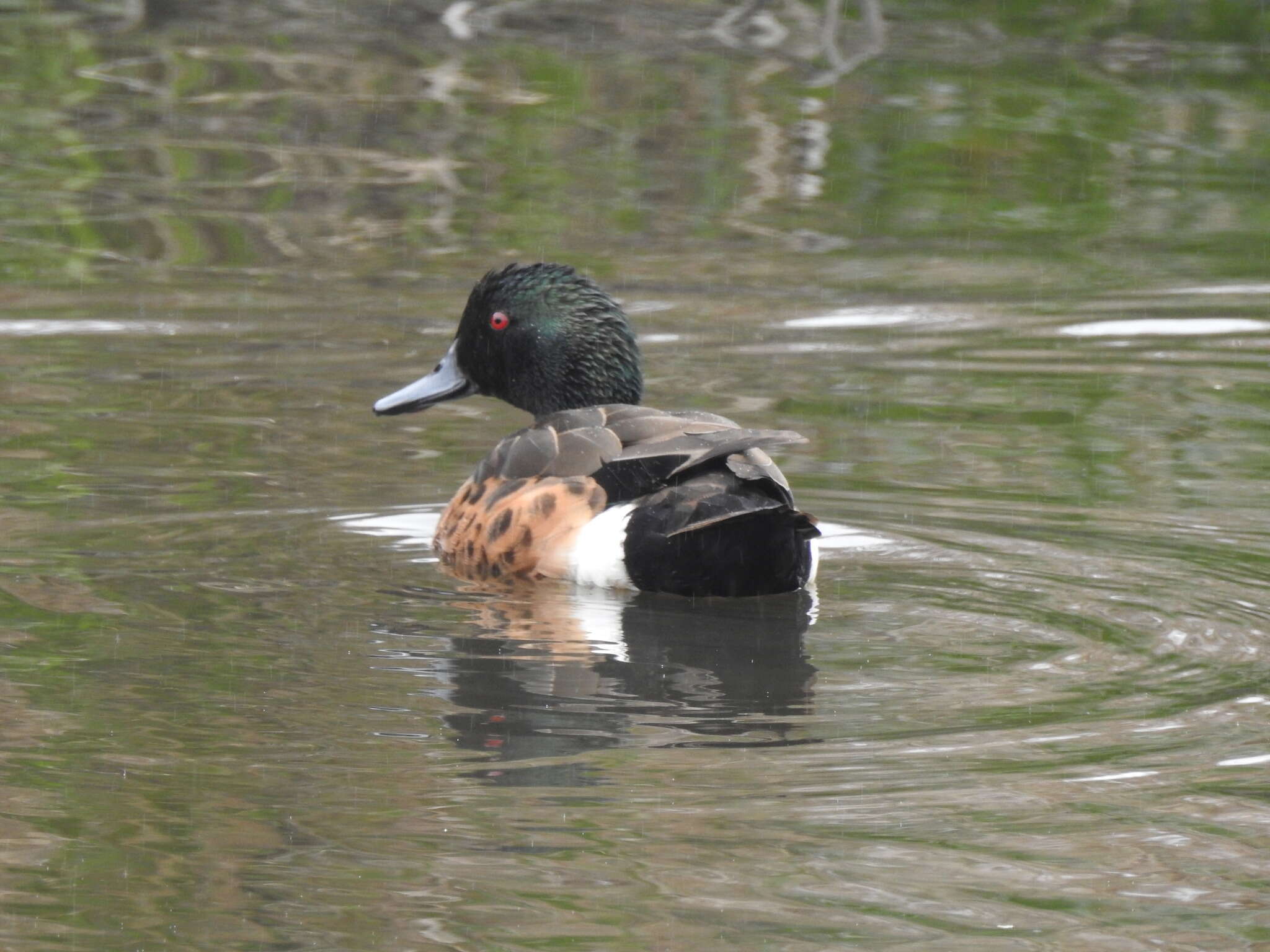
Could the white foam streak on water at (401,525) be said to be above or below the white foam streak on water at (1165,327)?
below

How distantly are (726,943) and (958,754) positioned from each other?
131 cm

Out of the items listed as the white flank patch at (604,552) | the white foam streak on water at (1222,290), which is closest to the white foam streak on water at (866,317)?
the white foam streak on water at (1222,290)

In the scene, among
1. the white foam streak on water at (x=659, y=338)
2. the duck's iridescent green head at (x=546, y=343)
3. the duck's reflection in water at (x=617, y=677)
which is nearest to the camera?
the duck's reflection in water at (x=617, y=677)

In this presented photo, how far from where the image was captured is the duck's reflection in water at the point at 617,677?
5.59 m

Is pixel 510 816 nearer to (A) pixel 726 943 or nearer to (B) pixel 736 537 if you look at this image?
(A) pixel 726 943

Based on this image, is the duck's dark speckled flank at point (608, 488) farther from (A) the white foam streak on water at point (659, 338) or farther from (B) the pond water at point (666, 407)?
(A) the white foam streak on water at point (659, 338)

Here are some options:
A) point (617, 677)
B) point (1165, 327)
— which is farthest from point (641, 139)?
point (617, 677)

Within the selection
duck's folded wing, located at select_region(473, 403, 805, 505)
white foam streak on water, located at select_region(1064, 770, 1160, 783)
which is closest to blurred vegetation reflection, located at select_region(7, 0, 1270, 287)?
duck's folded wing, located at select_region(473, 403, 805, 505)

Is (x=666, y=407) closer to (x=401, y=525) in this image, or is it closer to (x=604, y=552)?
(x=401, y=525)

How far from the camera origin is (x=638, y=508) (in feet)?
23.4

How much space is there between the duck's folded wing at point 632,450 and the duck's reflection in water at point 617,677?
0.39m

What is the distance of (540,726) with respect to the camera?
5.72 metres

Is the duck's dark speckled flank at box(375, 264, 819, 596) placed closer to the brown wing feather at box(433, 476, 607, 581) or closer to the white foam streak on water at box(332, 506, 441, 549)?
the brown wing feather at box(433, 476, 607, 581)

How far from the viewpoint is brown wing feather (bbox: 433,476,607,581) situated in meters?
7.37
